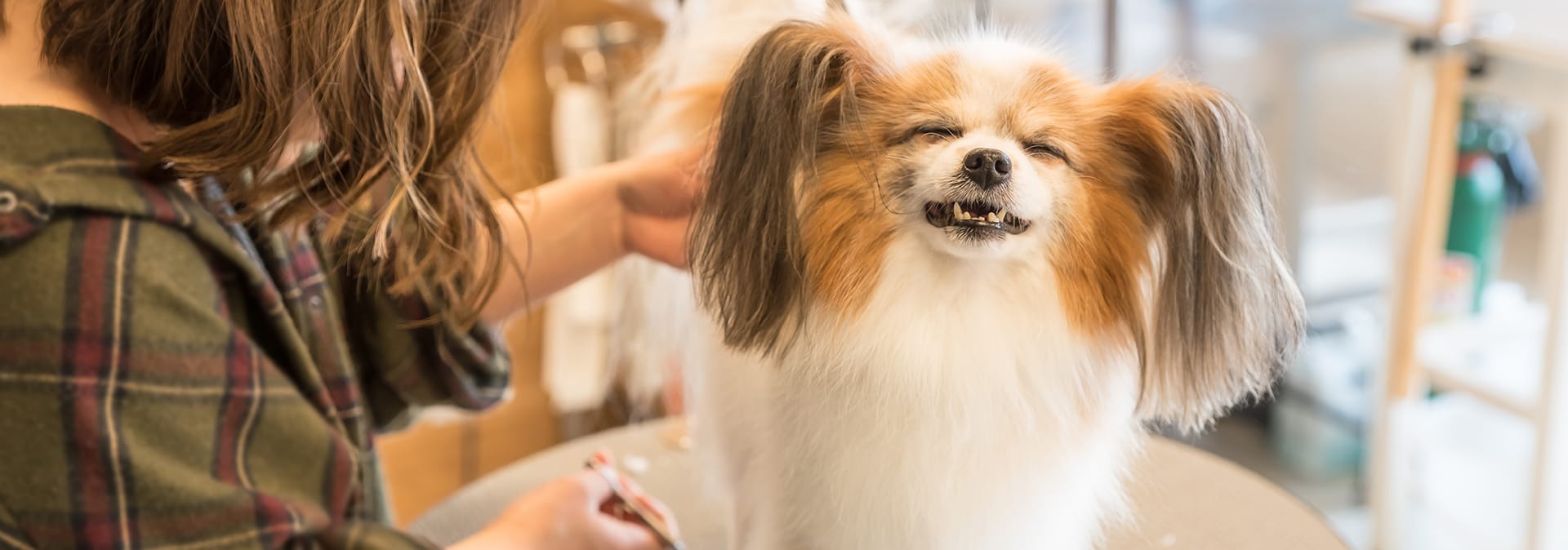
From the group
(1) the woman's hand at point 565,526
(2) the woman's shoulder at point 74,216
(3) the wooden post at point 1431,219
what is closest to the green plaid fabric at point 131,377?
(2) the woman's shoulder at point 74,216

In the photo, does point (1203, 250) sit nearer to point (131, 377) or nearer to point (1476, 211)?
point (131, 377)

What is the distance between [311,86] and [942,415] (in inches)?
17.4

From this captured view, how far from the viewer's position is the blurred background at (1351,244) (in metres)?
1.19

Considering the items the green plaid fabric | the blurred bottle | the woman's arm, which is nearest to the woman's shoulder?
the green plaid fabric

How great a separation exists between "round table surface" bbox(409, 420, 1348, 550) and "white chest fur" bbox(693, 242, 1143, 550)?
0.56 feet

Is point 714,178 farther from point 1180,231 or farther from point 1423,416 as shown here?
point 1423,416

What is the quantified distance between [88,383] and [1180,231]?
62 centimetres

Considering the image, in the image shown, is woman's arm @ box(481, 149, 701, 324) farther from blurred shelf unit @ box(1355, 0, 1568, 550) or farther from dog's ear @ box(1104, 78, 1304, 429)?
blurred shelf unit @ box(1355, 0, 1568, 550)

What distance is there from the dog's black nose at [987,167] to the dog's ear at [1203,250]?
0.28 feet

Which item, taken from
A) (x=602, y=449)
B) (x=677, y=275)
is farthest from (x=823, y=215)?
(x=602, y=449)

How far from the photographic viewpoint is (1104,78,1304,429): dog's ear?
62cm

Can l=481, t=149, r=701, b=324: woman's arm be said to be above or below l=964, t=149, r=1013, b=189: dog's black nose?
below

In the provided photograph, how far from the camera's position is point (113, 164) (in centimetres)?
72

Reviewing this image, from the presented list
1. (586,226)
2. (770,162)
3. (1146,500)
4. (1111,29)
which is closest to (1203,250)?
(770,162)
